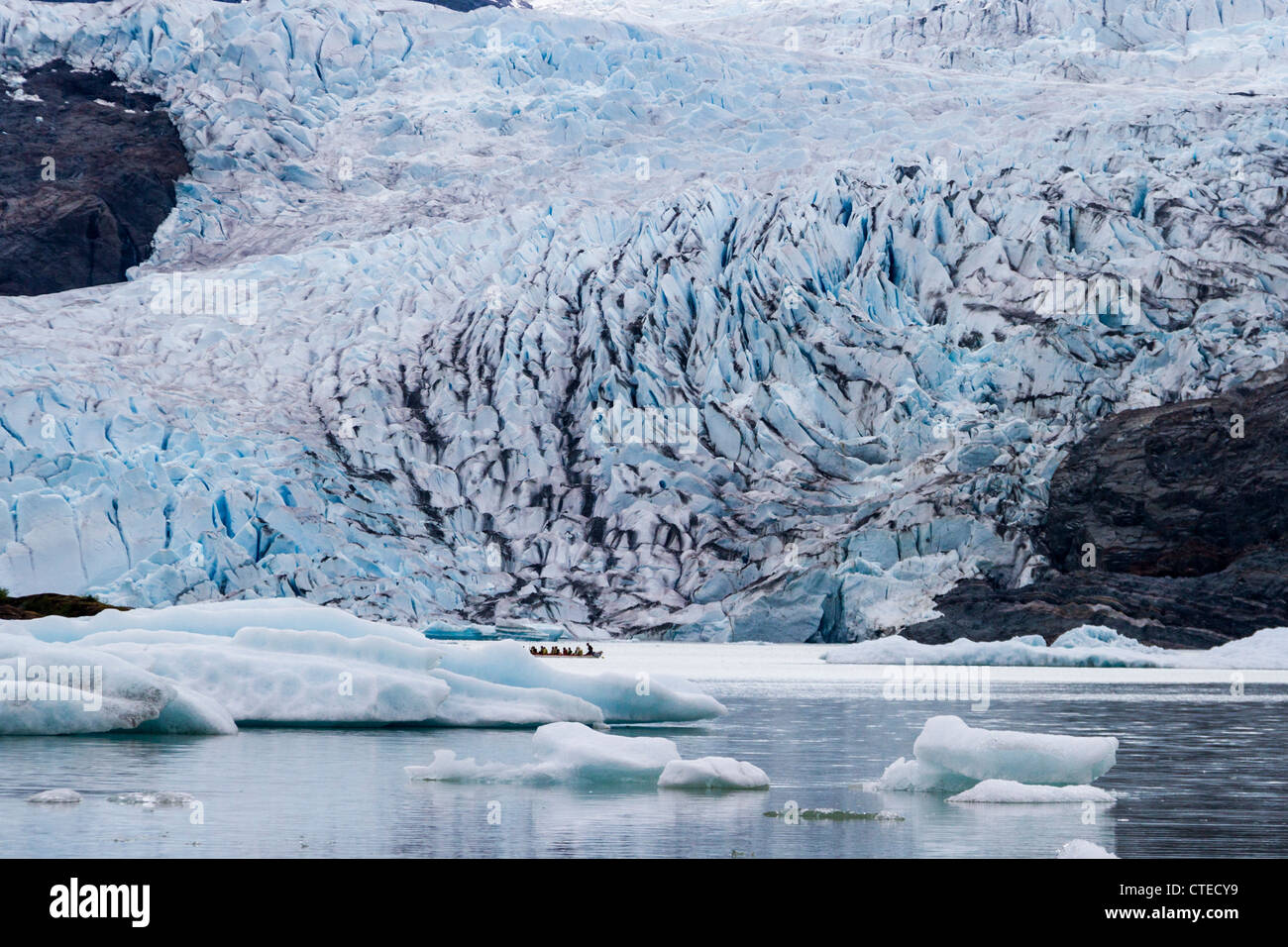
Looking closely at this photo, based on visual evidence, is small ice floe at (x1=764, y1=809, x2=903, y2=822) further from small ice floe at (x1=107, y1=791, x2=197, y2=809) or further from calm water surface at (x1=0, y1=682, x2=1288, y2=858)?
small ice floe at (x1=107, y1=791, x2=197, y2=809)

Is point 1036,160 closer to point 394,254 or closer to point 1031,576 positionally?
point 1031,576

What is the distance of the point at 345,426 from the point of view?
43625mm

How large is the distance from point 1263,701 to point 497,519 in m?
24.5

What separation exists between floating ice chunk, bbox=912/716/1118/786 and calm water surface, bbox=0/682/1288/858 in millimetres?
370

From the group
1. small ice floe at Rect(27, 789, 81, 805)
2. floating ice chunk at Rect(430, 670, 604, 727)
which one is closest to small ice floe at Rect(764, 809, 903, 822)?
small ice floe at Rect(27, 789, 81, 805)

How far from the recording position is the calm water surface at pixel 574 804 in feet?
28.4

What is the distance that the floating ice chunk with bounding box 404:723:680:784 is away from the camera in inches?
464

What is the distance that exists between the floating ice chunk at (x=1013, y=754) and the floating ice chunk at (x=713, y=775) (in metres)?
1.29

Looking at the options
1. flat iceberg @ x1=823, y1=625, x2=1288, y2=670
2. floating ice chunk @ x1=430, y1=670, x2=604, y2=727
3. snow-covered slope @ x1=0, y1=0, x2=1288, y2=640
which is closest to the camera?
floating ice chunk @ x1=430, y1=670, x2=604, y2=727

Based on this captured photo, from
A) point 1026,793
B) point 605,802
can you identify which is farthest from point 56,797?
point 1026,793
